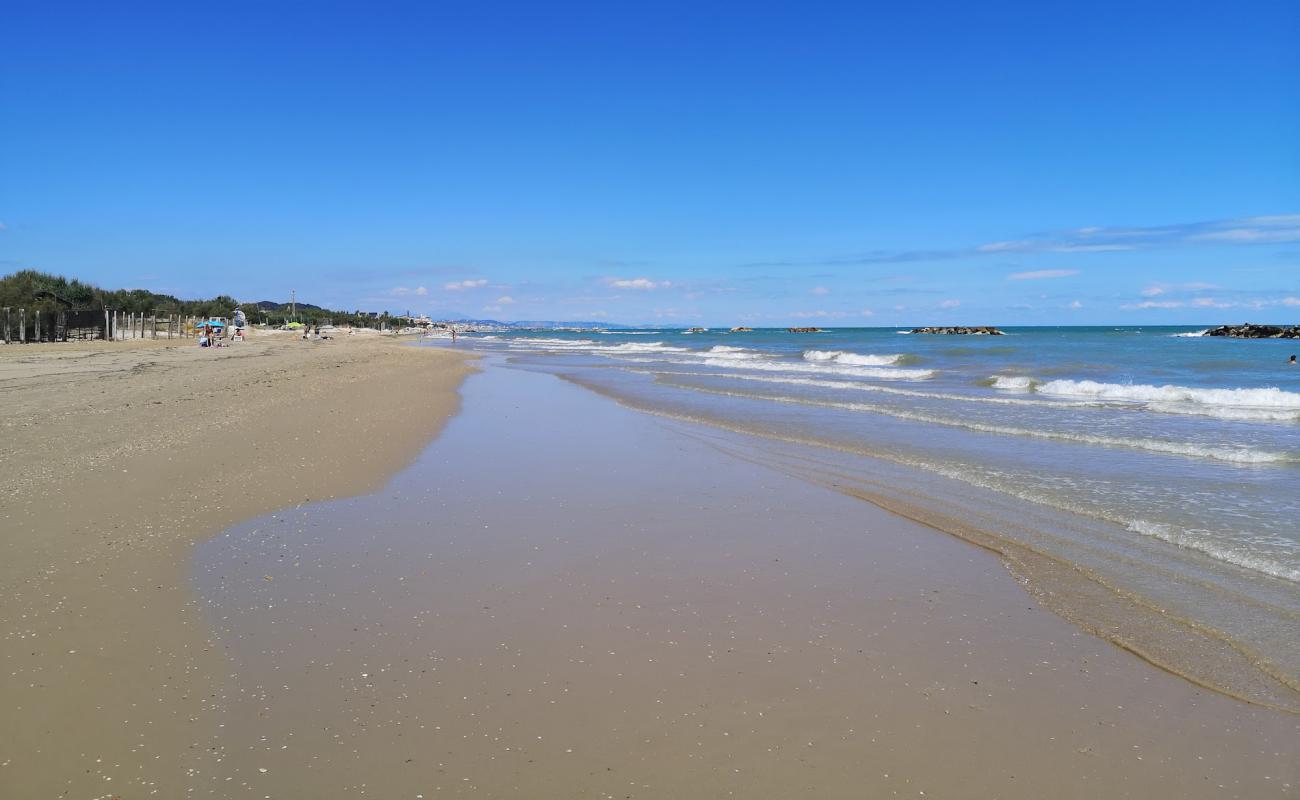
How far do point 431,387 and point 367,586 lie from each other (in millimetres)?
17673

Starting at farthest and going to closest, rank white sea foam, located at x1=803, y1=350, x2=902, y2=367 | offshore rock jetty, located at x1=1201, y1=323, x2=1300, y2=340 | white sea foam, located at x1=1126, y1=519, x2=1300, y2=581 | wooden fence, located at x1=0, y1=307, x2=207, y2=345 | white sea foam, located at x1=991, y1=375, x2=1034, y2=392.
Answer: offshore rock jetty, located at x1=1201, y1=323, x2=1300, y2=340
white sea foam, located at x1=803, y1=350, x2=902, y2=367
wooden fence, located at x1=0, y1=307, x2=207, y2=345
white sea foam, located at x1=991, y1=375, x2=1034, y2=392
white sea foam, located at x1=1126, y1=519, x2=1300, y2=581

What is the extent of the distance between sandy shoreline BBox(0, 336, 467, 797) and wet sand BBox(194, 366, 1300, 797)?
11.0 inches

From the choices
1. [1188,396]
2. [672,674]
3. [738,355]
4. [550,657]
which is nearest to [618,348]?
[738,355]

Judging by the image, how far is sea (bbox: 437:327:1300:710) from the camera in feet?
15.8

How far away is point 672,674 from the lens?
155 inches

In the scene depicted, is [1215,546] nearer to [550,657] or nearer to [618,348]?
[550,657]

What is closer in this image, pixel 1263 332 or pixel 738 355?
pixel 738 355

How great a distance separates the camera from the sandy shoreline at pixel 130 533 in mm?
3195

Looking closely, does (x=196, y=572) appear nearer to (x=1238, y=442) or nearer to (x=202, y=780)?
(x=202, y=780)

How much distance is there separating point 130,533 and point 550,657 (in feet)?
14.2

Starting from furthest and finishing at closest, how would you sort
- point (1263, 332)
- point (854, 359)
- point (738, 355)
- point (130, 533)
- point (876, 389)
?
1. point (1263, 332)
2. point (738, 355)
3. point (854, 359)
4. point (876, 389)
5. point (130, 533)

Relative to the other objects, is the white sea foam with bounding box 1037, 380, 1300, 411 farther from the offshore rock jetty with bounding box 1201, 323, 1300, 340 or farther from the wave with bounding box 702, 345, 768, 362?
the offshore rock jetty with bounding box 1201, 323, 1300, 340

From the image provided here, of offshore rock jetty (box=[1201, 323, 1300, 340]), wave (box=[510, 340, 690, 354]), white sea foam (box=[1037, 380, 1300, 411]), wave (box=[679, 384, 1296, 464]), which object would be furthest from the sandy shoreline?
offshore rock jetty (box=[1201, 323, 1300, 340])

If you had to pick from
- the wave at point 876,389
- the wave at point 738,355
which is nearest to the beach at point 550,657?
the wave at point 876,389
